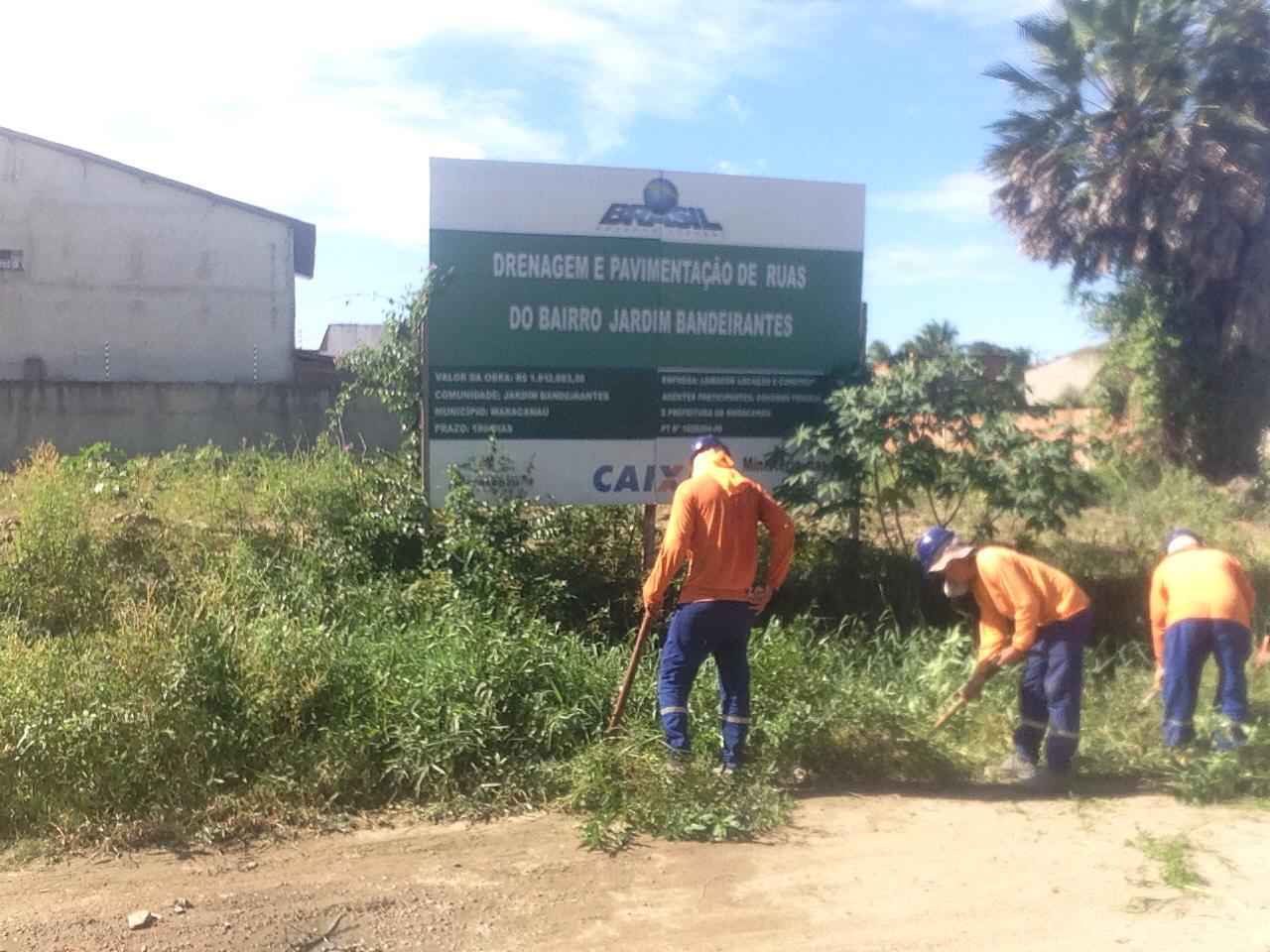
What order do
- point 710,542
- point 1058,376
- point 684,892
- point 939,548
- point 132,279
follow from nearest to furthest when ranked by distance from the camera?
point 684,892
point 710,542
point 939,548
point 132,279
point 1058,376

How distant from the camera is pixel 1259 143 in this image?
16141 mm

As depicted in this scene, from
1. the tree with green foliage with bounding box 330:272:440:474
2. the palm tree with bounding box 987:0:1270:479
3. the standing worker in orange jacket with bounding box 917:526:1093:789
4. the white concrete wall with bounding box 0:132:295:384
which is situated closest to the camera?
the standing worker in orange jacket with bounding box 917:526:1093:789

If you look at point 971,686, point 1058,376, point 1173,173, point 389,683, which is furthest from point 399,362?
point 1058,376

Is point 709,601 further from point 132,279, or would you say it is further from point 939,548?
point 132,279

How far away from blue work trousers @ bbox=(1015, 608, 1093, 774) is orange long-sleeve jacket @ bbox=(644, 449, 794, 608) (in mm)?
1568

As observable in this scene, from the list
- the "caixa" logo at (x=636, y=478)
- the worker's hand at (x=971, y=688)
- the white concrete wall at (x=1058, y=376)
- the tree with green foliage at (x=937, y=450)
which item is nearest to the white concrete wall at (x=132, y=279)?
the "caixa" logo at (x=636, y=478)

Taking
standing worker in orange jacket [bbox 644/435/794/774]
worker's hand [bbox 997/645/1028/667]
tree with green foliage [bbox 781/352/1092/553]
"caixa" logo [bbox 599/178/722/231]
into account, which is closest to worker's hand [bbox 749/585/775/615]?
standing worker in orange jacket [bbox 644/435/794/774]

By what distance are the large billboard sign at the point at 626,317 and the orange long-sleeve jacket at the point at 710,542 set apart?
242cm

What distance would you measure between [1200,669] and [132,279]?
19210 mm

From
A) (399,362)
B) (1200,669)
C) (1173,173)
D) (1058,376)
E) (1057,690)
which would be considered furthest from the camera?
(1058,376)

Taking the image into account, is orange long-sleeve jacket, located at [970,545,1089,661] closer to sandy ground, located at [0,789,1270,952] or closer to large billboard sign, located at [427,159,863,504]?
sandy ground, located at [0,789,1270,952]

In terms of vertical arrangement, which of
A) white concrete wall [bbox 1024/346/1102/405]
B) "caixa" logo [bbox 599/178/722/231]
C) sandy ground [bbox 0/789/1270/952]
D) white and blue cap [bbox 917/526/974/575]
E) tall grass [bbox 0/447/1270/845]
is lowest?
sandy ground [bbox 0/789/1270/952]

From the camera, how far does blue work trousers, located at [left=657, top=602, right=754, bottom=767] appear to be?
570 cm

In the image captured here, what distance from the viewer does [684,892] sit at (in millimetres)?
4633
